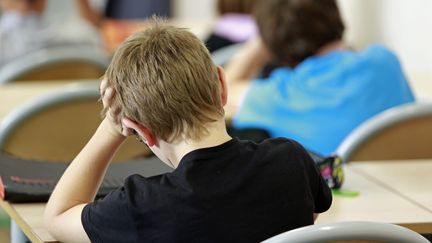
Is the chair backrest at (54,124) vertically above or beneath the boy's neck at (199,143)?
beneath

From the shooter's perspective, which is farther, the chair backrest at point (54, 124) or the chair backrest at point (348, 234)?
the chair backrest at point (54, 124)

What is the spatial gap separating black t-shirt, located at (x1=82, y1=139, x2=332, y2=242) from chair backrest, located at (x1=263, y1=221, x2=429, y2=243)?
15cm

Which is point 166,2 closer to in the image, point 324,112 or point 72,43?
point 72,43

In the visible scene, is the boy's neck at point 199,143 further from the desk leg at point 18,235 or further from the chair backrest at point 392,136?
the chair backrest at point 392,136

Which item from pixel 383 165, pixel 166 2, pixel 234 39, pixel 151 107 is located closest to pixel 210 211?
pixel 151 107

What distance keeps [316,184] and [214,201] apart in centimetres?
21

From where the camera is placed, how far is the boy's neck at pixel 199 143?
68.6 inches

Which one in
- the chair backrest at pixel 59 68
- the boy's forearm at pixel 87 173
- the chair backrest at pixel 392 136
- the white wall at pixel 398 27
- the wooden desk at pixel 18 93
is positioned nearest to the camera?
the boy's forearm at pixel 87 173

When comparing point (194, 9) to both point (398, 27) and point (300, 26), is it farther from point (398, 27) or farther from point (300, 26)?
point (300, 26)

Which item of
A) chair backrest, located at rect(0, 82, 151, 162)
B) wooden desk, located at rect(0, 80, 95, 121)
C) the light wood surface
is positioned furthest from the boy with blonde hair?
wooden desk, located at rect(0, 80, 95, 121)

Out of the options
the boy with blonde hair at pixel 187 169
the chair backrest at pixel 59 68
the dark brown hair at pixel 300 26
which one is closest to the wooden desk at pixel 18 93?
the chair backrest at pixel 59 68

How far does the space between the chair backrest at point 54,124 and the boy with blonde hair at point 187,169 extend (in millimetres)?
1150


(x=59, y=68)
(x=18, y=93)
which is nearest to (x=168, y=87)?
(x=18, y=93)

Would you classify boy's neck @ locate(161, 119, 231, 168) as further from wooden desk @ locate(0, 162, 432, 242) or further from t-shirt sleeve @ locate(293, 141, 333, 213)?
wooden desk @ locate(0, 162, 432, 242)
